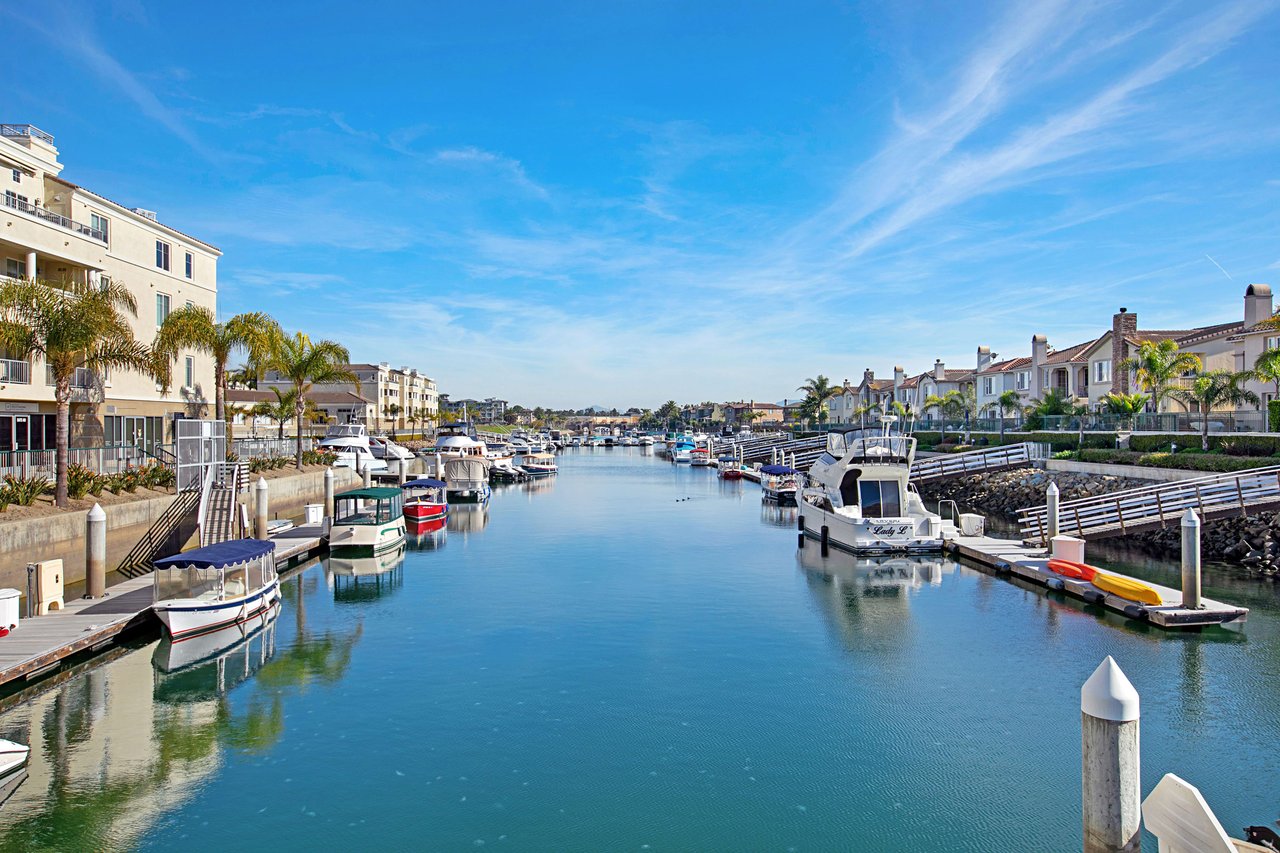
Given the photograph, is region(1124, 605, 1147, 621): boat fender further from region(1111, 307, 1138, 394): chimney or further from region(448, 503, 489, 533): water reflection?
region(1111, 307, 1138, 394): chimney

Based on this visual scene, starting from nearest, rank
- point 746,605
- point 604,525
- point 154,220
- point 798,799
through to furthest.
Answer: point 798,799 < point 746,605 < point 154,220 < point 604,525

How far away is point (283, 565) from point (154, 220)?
75.5 ft

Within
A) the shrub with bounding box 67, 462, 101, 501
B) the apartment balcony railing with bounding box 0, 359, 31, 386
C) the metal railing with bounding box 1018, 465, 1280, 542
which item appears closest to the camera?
the shrub with bounding box 67, 462, 101, 501

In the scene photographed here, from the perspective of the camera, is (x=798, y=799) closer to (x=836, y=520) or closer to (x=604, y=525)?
(x=836, y=520)

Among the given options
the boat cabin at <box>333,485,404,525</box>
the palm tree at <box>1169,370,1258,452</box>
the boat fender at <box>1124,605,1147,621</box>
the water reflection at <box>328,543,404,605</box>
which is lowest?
the water reflection at <box>328,543,404,605</box>

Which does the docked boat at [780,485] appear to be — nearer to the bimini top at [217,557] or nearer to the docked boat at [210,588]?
the docked boat at [210,588]

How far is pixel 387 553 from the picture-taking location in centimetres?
3553

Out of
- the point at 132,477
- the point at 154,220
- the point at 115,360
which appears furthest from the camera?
the point at 154,220

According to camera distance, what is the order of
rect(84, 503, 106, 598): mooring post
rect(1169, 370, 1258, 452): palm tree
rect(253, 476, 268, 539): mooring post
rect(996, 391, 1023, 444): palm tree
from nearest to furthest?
rect(84, 503, 106, 598): mooring post < rect(253, 476, 268, 539): mooring post < rect(1169, 370, 1258, 452): palm tree < rect(996, 391, 1023, 444): palm tree

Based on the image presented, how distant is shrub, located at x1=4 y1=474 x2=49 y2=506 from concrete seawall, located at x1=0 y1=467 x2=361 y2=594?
1378 millimetres

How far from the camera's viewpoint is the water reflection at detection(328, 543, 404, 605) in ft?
90.5

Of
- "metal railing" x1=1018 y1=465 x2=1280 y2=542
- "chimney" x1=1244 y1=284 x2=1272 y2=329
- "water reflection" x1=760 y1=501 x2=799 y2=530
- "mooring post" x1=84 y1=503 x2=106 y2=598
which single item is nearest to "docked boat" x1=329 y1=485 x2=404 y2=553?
"mooring post" x1=84 y1=503 x2=106 y2=598

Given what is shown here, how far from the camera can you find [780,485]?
200 feet

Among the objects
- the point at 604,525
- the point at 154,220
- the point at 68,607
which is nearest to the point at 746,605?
the point at 68,607
